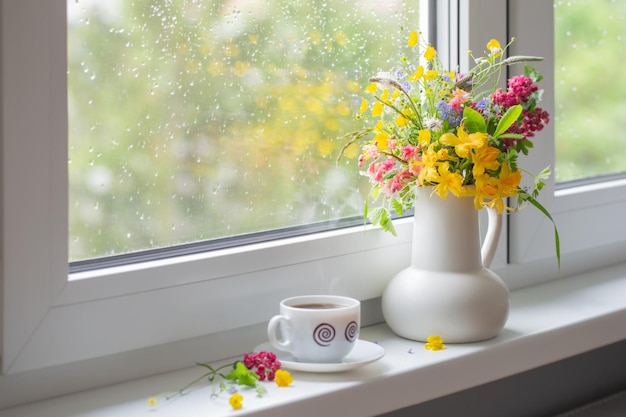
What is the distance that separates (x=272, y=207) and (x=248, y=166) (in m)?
0.07

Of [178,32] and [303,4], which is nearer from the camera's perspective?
[178,32]

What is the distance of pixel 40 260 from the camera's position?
89 cm

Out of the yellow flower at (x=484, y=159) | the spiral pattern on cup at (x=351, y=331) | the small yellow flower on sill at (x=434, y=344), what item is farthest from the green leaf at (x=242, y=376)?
the yellow flower at (x=484, y=159)

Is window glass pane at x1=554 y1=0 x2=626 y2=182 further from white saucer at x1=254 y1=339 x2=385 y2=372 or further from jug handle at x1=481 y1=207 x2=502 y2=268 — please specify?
white saucer at x1=254 y1=339 x2=385 y2=372

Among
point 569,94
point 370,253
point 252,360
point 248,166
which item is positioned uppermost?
point 569,94

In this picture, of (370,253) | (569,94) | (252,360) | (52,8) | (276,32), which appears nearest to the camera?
(52,8)

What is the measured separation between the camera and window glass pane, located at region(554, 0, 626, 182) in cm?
152

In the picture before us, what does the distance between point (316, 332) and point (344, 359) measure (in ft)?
0.25

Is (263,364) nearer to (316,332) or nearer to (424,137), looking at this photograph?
(316,332)

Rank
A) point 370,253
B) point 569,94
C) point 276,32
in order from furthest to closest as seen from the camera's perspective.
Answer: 1. point 569,94
2. point 370,253
3. point 276,32

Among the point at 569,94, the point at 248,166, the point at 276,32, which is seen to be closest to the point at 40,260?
the point at 248,166

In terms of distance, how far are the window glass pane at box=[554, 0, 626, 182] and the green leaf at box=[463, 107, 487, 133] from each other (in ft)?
1.68

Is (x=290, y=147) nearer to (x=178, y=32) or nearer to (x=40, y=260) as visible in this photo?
(x=178, y=32)

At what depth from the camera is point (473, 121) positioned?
1058 millimetres
